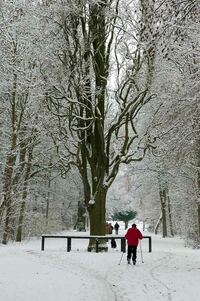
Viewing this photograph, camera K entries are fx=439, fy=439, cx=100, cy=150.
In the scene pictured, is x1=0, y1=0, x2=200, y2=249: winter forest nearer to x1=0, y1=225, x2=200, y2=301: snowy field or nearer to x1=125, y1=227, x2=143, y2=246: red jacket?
x1=125, y1=227, x2=143, y2=246: red jacket

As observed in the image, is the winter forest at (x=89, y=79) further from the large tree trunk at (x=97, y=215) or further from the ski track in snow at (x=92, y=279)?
the ski track in snow at (x=92, y=279)

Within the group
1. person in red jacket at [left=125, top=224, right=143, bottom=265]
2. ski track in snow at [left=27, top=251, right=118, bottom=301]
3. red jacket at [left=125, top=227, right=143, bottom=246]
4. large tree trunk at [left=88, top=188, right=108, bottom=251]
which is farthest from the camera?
large tree trunk at [left=88, top=188, right=108, bottom=251]

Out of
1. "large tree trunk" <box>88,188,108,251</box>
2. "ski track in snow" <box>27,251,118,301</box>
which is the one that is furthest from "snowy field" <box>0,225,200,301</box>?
"large tree trunk" <box>88,188,108,251</box>

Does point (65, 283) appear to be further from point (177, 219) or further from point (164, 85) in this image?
point (177, 219)

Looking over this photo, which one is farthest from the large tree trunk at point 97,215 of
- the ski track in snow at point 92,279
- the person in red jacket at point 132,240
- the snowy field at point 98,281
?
the person in red jacket at point 132,240

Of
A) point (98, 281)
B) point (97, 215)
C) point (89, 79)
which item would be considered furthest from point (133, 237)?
point (89, 79)

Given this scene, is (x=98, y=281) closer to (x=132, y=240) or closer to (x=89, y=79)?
(x=132, y=240)

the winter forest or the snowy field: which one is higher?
the winter forest

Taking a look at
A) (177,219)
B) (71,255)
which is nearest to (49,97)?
(71,255)

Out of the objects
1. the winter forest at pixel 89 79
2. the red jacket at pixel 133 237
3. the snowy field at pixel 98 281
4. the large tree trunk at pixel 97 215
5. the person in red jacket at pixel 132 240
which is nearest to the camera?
the snowy field at pixel 98 281

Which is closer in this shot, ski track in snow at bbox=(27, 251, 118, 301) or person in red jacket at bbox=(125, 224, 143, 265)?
ski track in snow at bbox=(27, 251, 118, 301)

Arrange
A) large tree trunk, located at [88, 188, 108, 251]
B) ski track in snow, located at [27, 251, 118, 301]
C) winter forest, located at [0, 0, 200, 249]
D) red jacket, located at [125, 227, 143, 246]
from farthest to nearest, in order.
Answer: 1. large tree trunk, located at [88, 188, 108, 251]
2. winter forest, located at [0, 0, 200, 249]
3. red jacket, located at [125, 227, 143, 246]
4. ski track in snow, located at [27, 251, 118, 301]

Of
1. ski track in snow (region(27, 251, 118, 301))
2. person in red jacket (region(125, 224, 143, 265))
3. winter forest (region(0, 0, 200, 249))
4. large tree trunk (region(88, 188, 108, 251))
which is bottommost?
ski track in snow (region(27, 251, 118, 301))

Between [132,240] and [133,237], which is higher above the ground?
[133,237]
